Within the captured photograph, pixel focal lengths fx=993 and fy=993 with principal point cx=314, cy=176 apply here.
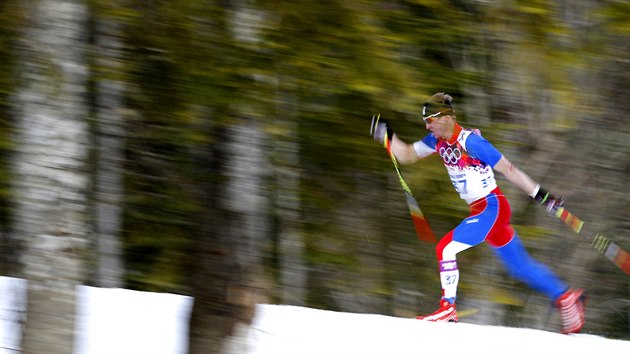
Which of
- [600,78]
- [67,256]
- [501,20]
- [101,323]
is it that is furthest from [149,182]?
[600,78]

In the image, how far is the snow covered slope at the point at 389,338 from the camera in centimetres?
526

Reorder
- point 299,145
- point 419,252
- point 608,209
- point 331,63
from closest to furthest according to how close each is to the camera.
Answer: point 331,63
point 299,145
point 419,252
point 608,209

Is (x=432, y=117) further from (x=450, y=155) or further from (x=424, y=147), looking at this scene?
(x=424, y=147)

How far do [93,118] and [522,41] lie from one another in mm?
2133

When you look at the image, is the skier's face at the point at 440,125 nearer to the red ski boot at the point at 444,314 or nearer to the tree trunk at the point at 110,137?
the red ski boot at the point at 444,314

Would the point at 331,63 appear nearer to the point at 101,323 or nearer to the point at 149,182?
the point at 101,323

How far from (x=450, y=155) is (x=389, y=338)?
3.95 ft

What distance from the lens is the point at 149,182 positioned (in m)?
7.08

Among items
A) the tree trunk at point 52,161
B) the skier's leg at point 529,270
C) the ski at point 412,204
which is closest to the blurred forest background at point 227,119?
the tree trunk at point 52,161

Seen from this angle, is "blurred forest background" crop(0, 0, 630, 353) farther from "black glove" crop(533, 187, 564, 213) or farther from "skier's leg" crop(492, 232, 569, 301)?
"skier's leg" crop(492, 232, 569, 301)

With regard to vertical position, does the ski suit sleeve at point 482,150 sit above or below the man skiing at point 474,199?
above

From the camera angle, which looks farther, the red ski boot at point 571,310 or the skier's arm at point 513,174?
the red ski boot at point 571,310

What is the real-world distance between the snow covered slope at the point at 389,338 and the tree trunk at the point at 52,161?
128cm

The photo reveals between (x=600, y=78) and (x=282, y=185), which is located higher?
(x=600, y=78)
